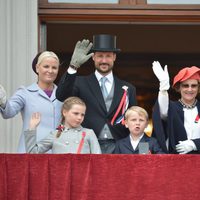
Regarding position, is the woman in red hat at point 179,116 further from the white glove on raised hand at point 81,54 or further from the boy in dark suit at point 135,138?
the white glove on raised hand at point 81,54

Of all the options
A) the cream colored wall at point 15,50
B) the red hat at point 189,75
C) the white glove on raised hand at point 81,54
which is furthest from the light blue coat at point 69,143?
the cream colored wall at point 15,50

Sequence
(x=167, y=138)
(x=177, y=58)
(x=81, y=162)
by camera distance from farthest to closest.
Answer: (x=177, y=58)
(x=167, y=138)
(x=81, y=162)

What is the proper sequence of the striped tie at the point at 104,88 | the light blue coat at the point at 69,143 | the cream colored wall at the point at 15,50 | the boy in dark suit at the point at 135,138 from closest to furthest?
the light blue coat at the point at 69,143 → the boy in dark suit at the point at 135,138 → the striped tie at the point at 104,88 → the cream colored wall at the point at 15,50

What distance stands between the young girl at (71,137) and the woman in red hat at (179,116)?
596mm

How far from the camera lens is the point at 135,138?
7.16 meters

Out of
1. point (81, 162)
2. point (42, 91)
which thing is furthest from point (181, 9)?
point (81, 162)

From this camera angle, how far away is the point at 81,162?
6.74 metres

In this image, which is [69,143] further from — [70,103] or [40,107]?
[40,107]

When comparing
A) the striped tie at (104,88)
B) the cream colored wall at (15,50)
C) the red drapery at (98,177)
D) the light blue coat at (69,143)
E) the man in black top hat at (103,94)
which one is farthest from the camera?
the cream colored wall at (15,50)

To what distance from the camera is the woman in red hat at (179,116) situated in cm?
718

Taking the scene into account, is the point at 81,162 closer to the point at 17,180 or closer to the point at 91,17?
the point at 17,180

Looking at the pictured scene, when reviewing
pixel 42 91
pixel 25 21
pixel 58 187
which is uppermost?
pixel 25 21

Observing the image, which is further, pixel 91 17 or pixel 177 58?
pixel 177 58

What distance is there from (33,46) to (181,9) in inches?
59.5
